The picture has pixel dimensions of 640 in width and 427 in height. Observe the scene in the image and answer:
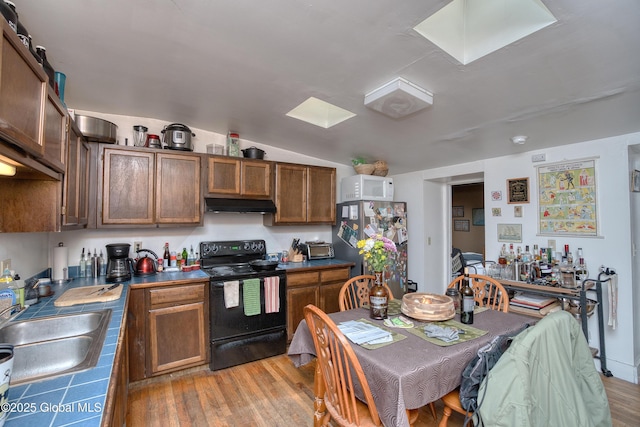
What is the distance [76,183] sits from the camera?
1.95 metres

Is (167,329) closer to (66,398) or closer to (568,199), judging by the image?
(66,398)

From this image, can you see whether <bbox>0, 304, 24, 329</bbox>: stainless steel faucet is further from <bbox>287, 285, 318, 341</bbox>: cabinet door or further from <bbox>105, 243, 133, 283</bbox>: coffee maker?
<bbox>287, 285, 318, 341</bbox>: cabinet door

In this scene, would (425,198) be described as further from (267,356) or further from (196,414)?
(196,414)

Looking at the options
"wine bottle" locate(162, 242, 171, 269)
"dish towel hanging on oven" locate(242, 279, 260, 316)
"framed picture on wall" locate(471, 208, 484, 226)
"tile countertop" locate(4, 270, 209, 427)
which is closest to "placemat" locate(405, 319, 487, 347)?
"tile countertop" locate(4, 270, 209, 427)

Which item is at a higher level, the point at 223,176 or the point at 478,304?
the point at 223,176

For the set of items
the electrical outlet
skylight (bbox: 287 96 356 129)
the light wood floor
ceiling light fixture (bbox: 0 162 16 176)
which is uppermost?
skylight (bbox: 287 96 356 129)

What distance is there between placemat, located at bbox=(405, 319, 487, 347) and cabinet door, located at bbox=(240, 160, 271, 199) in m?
2.20

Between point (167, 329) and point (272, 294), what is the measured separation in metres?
0.96

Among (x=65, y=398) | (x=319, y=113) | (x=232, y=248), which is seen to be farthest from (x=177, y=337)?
(x=319, y=113)

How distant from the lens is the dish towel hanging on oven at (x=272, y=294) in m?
2.89

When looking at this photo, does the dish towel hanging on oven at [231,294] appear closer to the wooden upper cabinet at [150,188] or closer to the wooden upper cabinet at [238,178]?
the wooden upper cabinet at [150,188]

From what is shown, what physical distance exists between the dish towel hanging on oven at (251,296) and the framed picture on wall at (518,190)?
2884 millimetres

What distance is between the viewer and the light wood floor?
201cm

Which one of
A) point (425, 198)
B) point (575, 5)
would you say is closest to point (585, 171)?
point (425, 198)
